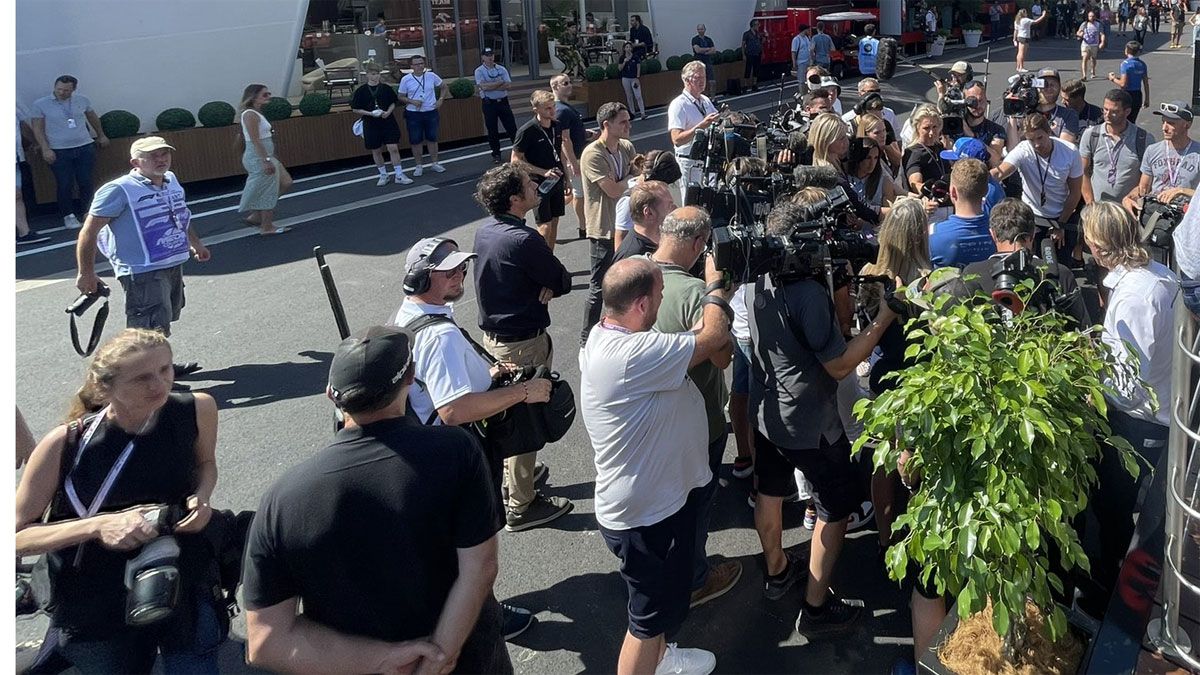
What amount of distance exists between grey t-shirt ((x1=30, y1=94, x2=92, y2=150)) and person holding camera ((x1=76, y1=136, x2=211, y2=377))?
20.8 feet

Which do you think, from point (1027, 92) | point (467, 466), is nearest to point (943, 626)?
point (467, 466)

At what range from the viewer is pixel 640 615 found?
Answer: 339 cm

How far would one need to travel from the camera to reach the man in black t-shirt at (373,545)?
94.0 inches

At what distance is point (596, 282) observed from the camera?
677 cm

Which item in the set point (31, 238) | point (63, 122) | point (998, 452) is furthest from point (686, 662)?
point (63, 122)

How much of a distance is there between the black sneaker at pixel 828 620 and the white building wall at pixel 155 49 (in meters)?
12.7

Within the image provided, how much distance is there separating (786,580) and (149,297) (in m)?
4.61

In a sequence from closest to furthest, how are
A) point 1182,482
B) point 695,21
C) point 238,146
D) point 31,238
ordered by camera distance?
1. point 1182,482
2. point 31,238
3. point 238,146
4. point 695,21

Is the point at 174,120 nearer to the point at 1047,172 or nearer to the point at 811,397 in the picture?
the point at 1047,172

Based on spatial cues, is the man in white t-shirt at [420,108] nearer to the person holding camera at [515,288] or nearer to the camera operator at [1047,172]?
the camera operator at [1047,172]

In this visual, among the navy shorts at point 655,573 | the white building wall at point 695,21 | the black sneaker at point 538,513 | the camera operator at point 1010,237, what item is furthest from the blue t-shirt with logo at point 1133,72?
the navy shorts at point 655,573

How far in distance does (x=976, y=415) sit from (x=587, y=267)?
690 centimetres

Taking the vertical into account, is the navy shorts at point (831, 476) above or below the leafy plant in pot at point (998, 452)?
below

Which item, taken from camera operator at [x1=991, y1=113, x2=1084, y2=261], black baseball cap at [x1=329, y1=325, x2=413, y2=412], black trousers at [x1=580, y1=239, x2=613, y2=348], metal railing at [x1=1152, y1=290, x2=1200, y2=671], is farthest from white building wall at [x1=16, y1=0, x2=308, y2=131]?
metal railing at [x1=1152, y1=290, x2=1200, y2=671]
